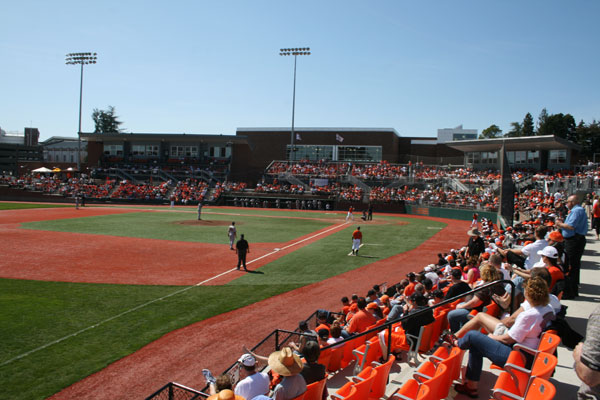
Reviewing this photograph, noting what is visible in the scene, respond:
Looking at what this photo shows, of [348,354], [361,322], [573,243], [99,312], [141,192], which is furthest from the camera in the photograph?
[141,192]

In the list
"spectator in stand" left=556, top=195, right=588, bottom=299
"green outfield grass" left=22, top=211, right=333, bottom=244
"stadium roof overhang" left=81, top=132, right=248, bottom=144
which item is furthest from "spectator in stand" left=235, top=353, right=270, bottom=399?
"stadium roof overhang" left=81, top=132, right=248, bottom=144

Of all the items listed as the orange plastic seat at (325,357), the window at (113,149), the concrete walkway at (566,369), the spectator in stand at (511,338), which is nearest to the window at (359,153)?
the window at (113,149)

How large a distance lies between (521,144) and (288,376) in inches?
1995

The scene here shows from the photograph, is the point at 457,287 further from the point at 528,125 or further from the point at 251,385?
the point at 528,125

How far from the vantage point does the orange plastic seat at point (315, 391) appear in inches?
192

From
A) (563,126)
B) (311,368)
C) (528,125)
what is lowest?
(311,368)

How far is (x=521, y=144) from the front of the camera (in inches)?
1871

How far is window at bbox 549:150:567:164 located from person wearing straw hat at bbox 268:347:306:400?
171 ft

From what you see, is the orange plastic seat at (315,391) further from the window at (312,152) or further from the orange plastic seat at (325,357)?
the window at (312,152)

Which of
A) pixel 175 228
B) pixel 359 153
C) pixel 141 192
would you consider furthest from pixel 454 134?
pixel 175 228

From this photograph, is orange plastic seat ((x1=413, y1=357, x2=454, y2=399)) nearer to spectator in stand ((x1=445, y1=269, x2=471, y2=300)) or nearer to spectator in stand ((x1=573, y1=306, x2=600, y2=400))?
spectator in stand ((x1=573, y1=306, x2=600, y2=400))

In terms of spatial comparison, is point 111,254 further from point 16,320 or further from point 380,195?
point 380,195

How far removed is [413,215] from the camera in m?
46.4

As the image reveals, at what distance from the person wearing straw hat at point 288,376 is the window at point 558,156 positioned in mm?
52059
